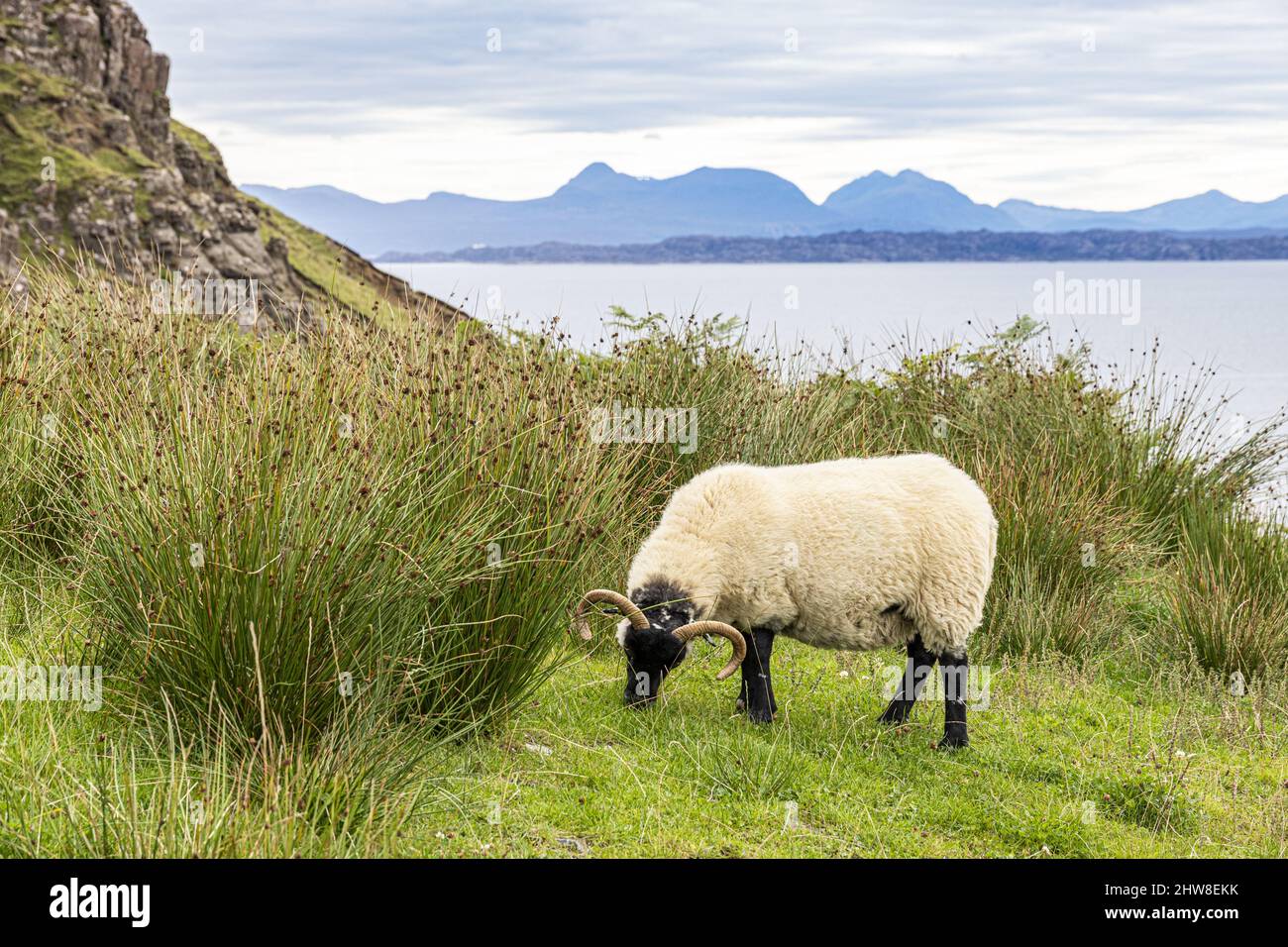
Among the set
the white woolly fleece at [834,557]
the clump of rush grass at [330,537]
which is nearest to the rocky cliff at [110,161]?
the clump of rush grass at [330,537]

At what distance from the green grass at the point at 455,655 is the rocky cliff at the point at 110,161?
44.1m

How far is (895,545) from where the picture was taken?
254 inches

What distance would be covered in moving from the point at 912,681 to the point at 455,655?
283 centimetres

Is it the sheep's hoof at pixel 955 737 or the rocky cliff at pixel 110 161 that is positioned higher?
the rocky cliff at pixel 110 161

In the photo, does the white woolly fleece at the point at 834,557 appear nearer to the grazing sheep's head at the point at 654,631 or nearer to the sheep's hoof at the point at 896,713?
the grazing sheep's head at the point at 654,631

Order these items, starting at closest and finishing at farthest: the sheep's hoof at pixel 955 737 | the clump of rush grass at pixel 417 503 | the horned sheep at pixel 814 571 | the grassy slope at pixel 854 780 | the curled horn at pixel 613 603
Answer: the clump of rush grass at pixel 417 503, the grassy slope at pixel 854 780, the curled horn at pixel 613 603, the horned sheep at pixel 814 571, the sheep's hoof at pixel 955 737

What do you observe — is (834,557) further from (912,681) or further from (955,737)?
(955,737)

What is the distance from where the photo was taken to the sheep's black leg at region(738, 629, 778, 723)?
6.63 metres

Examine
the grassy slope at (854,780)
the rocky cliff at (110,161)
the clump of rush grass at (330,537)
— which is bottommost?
the grassy slope at (854,780)

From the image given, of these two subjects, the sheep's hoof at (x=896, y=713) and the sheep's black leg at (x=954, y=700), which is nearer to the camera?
the sheep's black leg at (x=954, y=700)

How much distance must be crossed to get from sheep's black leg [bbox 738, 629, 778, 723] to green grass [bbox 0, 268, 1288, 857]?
0.73ft

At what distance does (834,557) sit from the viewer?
642 cm

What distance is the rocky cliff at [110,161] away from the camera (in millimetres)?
60812
